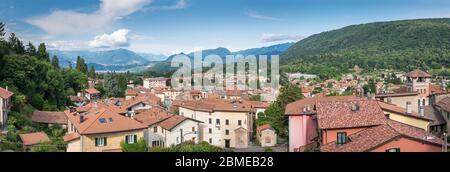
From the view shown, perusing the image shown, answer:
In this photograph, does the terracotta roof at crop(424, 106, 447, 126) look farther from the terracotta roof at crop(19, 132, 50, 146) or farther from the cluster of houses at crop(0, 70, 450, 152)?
the terracotta roof at crop(19, 132, 50, 146)

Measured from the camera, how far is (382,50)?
115812 mm

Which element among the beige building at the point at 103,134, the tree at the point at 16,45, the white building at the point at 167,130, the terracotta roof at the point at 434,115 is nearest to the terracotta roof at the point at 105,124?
the beige building at the point at 103,134

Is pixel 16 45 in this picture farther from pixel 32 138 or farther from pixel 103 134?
pixel 103 134

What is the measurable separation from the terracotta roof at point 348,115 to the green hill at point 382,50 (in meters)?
83.3

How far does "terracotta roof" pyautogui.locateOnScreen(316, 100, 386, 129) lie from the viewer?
1380 cm

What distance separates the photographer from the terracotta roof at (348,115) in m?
13.8

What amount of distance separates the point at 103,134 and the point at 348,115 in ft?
33.3

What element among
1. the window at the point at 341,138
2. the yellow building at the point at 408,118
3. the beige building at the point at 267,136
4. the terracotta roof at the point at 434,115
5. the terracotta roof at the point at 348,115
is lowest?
the beige building at the point at 267,136

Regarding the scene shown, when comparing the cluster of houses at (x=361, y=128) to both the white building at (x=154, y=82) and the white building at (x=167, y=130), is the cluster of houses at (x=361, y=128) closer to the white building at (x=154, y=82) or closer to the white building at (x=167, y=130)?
the white building at (x=167, y=130)

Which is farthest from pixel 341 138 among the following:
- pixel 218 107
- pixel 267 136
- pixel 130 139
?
pixel 218 107

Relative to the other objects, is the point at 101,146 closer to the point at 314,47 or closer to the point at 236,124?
the point at 236,124

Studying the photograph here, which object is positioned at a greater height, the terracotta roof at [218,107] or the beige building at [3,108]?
the beige building at [3,108]

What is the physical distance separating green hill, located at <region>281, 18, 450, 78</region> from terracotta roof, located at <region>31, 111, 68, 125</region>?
82.4 meters
